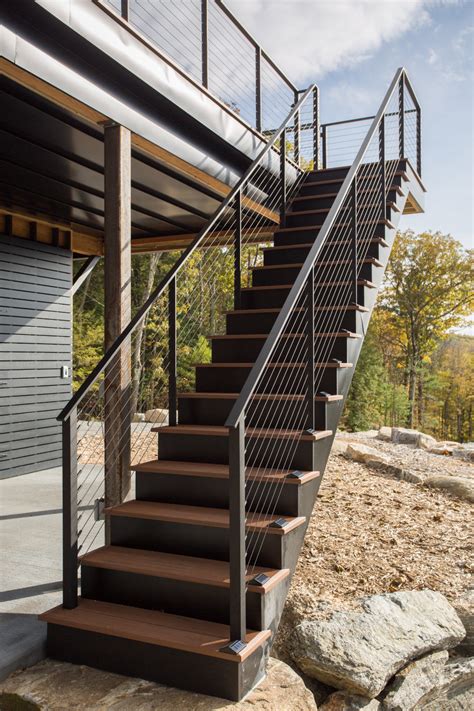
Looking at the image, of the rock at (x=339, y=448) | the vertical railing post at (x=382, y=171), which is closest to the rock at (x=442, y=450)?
the rock at (x=339, y=448)

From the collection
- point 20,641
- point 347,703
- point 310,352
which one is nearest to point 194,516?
point 20,641

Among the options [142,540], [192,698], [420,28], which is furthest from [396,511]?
[420,28]

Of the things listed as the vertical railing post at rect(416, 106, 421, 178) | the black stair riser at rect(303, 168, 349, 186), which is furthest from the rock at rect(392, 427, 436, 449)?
the black stair riser at rect(303, 168, 349, 186)

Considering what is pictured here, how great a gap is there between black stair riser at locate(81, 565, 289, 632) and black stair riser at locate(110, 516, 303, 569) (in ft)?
0.56

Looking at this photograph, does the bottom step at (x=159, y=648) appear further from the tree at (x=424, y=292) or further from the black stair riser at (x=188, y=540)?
the tree at (x=424, y=292)

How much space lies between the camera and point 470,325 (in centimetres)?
2080

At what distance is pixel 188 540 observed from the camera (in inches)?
127

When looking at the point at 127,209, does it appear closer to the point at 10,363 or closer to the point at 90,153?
the point at 90,153

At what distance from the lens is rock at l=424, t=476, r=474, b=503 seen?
6008mm

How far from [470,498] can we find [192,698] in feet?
13.9

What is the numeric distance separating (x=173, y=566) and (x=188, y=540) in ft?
0.69

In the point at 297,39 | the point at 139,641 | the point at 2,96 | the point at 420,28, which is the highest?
the point at 420,28

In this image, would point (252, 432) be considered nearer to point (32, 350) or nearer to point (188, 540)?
point (188, 540)

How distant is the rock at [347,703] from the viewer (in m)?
3.11
